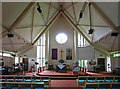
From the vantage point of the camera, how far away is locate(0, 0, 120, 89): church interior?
301 inches

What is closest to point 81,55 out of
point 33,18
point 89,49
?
point 89,49

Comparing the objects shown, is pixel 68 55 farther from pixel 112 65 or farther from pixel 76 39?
pixel 112 65

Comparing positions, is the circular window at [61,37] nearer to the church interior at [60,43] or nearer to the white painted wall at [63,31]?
the church interior at [60,43]

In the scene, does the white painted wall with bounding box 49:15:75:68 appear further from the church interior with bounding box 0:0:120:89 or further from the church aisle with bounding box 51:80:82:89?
the church aisle with bounding box 51:80:82:89

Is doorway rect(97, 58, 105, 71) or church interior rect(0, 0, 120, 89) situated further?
doorway rect(97, 58, 105, 71)

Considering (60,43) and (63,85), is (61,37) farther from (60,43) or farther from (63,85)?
(63,85)

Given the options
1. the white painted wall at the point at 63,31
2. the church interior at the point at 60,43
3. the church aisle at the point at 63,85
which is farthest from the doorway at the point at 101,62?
the church aisle at the point at 63,85

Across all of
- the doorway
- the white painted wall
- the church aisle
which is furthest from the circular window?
the church aisle

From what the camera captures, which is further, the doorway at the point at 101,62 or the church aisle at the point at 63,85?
the doorway at the point at 101,62

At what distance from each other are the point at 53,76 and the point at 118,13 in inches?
272

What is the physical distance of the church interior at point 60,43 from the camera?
763cm

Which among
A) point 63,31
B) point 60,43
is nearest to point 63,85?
point 60,43

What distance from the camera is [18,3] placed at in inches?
312

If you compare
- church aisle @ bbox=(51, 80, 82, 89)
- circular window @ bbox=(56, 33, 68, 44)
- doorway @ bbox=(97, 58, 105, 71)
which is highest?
circular window @ bbox=(56, 33, 68, 44)
